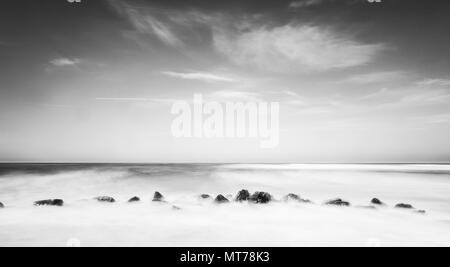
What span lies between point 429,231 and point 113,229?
3346 millimetres

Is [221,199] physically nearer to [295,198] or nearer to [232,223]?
[295,198]

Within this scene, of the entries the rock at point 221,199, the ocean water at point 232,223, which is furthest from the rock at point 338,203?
the rock at point 221,199

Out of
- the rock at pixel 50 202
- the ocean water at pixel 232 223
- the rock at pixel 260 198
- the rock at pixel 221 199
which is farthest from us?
the rock at pixel 221 199

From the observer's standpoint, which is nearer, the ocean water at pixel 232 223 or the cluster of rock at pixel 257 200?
the ocean water at pixel 232 223

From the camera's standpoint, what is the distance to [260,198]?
184 inches

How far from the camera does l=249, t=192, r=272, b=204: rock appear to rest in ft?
15.1

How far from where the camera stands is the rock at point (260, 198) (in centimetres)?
461

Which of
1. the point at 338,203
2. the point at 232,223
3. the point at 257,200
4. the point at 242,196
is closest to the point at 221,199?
the point at 242,196

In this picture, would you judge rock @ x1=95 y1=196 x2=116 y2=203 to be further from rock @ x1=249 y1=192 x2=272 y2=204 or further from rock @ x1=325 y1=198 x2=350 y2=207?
rock @ x1=325 y1=198 x2=350 y2=207

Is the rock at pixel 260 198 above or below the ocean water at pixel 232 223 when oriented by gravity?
above

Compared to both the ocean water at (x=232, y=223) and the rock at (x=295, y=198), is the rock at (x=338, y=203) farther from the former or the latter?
the rock at (x=295, y=198)

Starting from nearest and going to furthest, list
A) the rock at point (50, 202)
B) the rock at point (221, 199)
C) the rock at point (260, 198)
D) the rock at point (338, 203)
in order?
the rock at point (50, 202) < the rock at point (338, 203) < the rock at point (260, 198) < the rock at point (221, 199)
